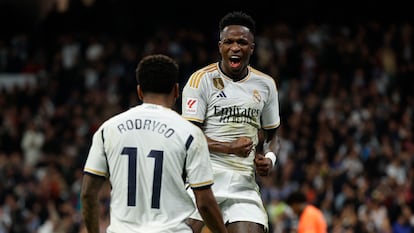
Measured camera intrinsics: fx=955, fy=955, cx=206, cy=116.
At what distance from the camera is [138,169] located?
221 inches

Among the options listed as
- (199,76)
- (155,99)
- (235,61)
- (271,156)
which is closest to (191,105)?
(199,76)

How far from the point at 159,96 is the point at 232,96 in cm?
150

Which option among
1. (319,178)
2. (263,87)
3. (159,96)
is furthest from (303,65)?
(159,96)

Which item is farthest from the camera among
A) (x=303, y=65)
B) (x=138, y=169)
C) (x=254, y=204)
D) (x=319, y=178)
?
(x=303, y=65)

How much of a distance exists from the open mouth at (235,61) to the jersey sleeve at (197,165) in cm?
157

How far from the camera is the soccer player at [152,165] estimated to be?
5.61m

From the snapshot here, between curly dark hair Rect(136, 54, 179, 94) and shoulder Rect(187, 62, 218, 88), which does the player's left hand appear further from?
curly dark hair Rect(136, 54, 179, 94)

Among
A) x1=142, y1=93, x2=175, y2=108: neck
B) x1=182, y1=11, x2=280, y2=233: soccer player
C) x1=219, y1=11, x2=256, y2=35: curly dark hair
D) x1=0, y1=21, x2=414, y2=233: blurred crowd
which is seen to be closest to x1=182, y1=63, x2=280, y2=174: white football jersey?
x1=182, y1=11, x2=280, y2=233: soccer player

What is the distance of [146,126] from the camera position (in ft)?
18.6

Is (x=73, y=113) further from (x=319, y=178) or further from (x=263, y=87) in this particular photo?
(x=263, y=87)

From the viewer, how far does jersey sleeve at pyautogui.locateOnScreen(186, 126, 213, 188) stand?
5.66 meters

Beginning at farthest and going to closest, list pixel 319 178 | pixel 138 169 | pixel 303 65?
1. pixel 303 65
2. pixel 319 178
3. pixel 138 169

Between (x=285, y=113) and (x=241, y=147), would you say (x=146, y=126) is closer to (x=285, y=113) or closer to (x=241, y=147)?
(x=241, y=147)

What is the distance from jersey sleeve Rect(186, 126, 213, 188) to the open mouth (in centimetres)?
157
